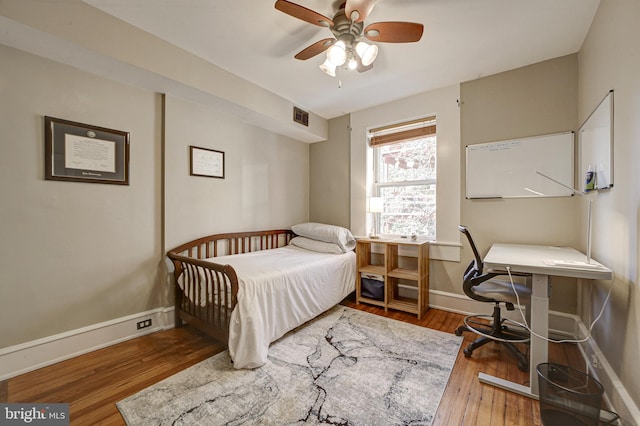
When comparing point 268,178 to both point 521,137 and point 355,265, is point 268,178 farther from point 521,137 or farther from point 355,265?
point 521,137

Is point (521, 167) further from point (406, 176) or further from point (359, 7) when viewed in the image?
point (359, 7)

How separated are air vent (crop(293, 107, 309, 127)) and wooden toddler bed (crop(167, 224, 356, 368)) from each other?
5.38 feet

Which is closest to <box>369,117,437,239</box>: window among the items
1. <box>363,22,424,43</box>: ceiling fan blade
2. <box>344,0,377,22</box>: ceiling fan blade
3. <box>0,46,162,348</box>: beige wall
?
<box>363,22,424,43</box>: ceiling fan blade

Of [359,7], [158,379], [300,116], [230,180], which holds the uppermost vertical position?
[300,116]

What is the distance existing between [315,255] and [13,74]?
2.83 meters

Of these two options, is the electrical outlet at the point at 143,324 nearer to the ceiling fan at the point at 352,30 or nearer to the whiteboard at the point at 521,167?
the ceiling fan at the point at 352,30

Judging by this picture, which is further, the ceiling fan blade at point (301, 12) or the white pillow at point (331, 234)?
the white pillow at point (331, 234)

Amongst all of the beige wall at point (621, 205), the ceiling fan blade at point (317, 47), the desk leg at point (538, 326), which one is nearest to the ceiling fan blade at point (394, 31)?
the ceiling fan blade at point (317, 47)

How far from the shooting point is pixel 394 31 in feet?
5.40

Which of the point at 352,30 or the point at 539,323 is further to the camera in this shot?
the point at 352,30

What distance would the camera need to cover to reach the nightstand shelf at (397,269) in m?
2.76

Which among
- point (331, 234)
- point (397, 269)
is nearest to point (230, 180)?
point (331, 234)

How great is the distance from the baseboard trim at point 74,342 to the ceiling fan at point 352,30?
2681 millimetres

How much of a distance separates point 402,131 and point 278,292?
8.21ft
